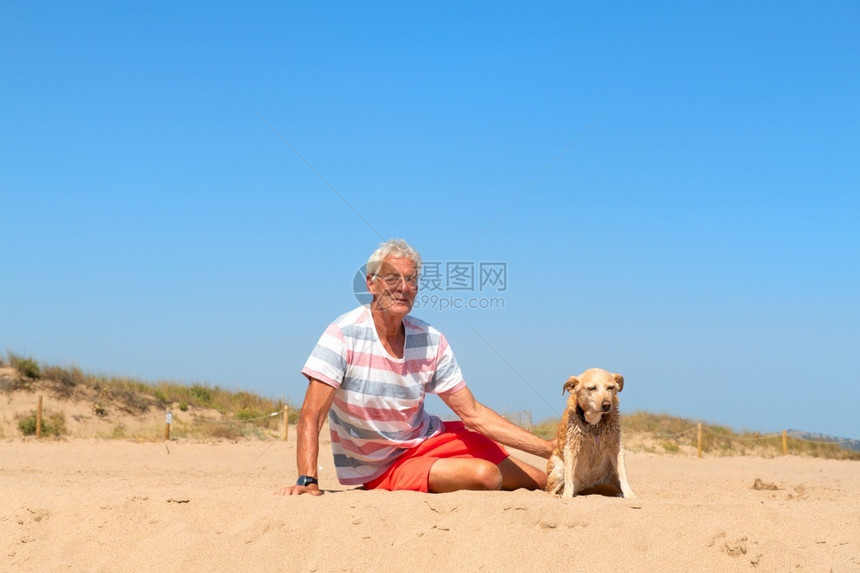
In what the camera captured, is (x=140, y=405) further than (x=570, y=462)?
Yes

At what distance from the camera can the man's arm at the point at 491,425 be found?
556 centimetres

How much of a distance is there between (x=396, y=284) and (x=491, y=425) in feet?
4.45

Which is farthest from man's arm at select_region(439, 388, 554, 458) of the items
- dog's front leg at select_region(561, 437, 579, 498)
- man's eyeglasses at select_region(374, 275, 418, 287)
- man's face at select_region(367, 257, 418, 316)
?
man's eyeglasses at select_region(374, 275, 418, 287)

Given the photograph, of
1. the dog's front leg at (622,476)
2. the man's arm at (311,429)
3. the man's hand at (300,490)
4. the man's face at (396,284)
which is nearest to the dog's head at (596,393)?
the dog's front leg at (622,476)

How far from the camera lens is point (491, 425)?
5.63 metres

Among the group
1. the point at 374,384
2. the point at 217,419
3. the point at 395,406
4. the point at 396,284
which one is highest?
the point at 396,284

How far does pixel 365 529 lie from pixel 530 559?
0.93 metres

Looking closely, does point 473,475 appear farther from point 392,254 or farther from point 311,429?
point 392,254

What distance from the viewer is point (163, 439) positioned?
17.7 m

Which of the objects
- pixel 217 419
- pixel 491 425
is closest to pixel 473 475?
pixel 491 425

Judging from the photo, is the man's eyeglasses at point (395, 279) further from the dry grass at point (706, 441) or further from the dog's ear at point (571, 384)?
the dry grass at point (706, 441)

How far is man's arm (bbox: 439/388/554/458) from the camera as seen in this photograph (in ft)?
18.2

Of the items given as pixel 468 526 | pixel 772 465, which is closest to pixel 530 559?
pixel 468 526

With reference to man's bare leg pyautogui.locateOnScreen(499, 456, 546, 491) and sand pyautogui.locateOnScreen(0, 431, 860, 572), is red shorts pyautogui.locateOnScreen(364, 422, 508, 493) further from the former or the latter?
sand pyautogui.locateOnScreen(0, 431, 860, 572)
